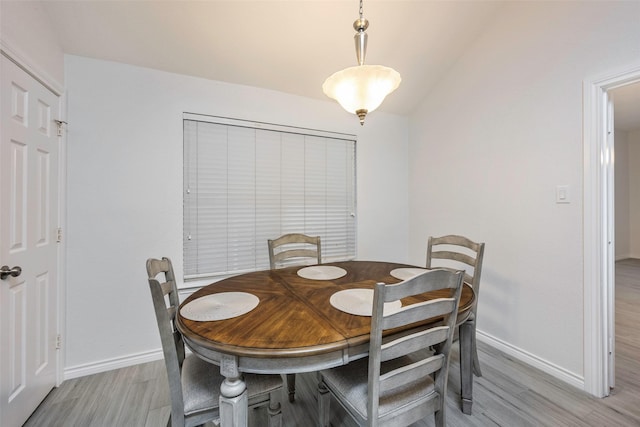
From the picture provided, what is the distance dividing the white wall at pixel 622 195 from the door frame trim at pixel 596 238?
5.38 metres

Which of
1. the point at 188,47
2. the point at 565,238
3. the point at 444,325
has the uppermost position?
the point at 188,47

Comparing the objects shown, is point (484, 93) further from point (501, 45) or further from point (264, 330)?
point (264, 330)

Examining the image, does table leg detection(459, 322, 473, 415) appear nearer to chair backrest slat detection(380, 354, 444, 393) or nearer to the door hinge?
chair backrest slat detection(380, 354, 444, 393)

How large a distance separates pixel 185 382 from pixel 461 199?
8.57 ft

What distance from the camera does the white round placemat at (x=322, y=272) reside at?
1.81m

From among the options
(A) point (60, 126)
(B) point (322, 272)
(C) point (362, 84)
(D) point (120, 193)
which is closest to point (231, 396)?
(B) point (322, 272)

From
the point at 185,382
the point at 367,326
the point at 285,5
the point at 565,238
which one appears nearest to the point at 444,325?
the point at 367,326

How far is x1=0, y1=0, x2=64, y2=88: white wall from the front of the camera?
4.56ft

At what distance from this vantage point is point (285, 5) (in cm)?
191

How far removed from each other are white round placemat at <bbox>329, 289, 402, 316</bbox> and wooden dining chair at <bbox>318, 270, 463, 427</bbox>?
0.13 m

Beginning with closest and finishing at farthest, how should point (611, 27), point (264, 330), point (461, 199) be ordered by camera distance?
point (264, 330) < point (611, 27) < point (461, 199)

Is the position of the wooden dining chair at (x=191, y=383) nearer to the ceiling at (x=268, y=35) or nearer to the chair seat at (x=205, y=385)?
the chair seat at (x=205, y=385)

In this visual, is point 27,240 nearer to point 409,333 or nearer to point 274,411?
point 274,411

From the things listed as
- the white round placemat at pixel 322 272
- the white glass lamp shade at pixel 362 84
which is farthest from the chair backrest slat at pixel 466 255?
the white glass lamp shade at pixel 362 84
